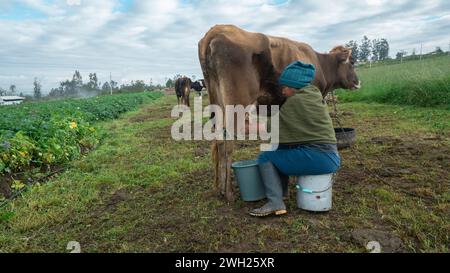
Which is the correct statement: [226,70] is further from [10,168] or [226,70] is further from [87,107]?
[87,107]

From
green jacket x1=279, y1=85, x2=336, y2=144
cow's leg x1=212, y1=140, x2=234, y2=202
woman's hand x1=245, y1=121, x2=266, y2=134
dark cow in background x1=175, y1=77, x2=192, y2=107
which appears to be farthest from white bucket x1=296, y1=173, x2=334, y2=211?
dark cow in background x1=175, y1=77, x2=192, y2=107

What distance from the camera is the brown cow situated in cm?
411

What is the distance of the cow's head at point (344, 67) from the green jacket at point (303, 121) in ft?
12.2

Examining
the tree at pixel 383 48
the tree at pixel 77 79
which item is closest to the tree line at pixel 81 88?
the tree at pixel 77 79

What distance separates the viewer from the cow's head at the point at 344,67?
7070 millimetres

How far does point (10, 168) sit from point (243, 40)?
3991 mm

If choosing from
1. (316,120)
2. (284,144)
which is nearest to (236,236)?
(284,144)

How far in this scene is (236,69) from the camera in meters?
4.13

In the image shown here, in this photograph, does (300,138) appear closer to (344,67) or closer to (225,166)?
(225,166)

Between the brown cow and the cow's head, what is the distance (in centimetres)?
237

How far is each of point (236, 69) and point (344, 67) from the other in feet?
12.6

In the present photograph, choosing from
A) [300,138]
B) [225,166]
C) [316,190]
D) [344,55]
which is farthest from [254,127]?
[344,55]

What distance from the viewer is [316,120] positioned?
371cm

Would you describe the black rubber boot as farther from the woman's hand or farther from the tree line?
the tree line
